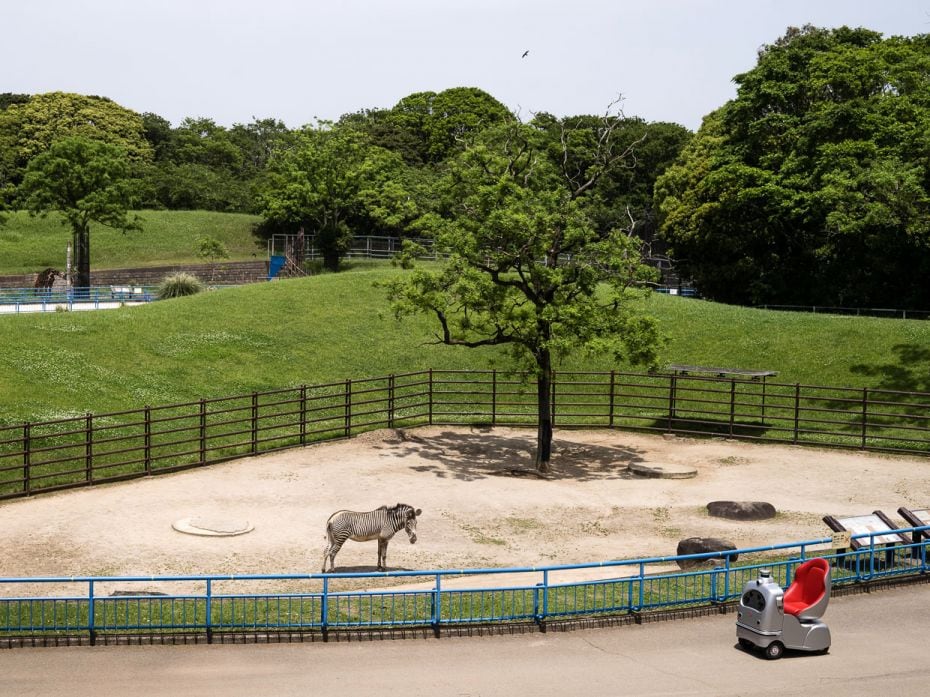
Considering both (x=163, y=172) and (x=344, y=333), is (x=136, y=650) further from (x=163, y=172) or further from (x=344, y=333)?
(x=163, y=172)

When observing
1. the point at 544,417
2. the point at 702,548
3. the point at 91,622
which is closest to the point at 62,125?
the point at 544,417

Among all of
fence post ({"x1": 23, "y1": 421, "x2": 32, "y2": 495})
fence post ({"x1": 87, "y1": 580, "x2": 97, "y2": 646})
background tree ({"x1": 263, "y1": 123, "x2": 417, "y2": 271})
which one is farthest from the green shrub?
fence post ({"x1": 87, "y1": 580, "x2": 97, "y2": 646})

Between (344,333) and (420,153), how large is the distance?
2229 inches

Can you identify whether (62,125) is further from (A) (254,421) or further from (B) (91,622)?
(B) (91,622)

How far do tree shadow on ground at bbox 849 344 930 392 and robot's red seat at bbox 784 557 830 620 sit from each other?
22.3 meters

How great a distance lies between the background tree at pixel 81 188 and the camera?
182 ft

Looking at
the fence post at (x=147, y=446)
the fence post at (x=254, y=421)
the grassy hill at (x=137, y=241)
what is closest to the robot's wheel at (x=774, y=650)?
the fence post at (x=147, y=446)

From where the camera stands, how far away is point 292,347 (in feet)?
127

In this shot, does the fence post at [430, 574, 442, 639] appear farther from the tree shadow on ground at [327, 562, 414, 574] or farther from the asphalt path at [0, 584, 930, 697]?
the tree shadow on ground at [327, 562, 414, 574]

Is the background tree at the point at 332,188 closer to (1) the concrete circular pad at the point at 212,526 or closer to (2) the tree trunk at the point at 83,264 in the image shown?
(2) the tree trunk at the point at 83,264

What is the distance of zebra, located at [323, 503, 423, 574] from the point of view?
60.5 ft

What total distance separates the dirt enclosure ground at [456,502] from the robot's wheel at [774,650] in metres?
5.73

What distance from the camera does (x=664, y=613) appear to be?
1608 cm

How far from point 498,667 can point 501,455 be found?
15450mm
